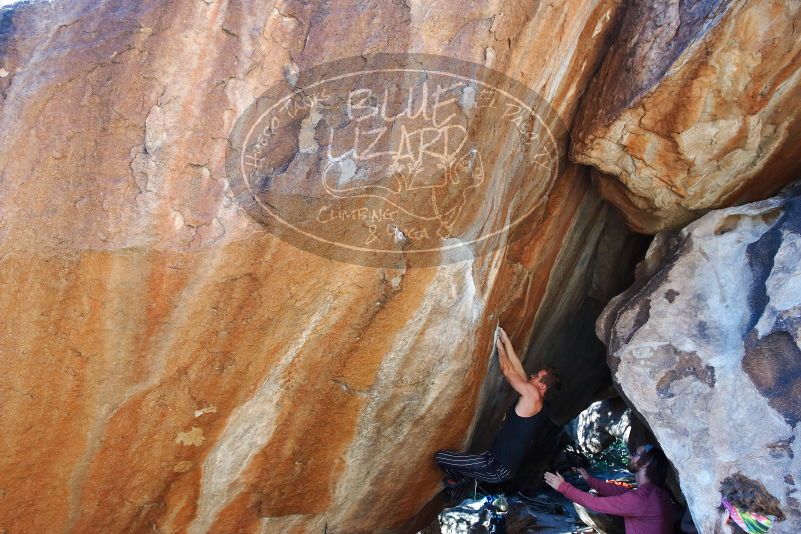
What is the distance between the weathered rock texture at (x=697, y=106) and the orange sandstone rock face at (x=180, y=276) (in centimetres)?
26

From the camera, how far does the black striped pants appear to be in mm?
3973

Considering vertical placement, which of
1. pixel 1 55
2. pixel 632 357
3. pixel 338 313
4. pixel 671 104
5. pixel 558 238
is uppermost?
pixel 1 55

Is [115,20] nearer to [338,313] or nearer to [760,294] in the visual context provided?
[338,313]

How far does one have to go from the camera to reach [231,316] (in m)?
2.85

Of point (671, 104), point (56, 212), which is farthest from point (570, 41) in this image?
point (56, 212)

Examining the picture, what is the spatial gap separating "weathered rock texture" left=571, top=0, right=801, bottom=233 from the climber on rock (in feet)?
3.91

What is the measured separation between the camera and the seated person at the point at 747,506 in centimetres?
269

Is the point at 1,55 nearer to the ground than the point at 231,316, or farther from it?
farther from it

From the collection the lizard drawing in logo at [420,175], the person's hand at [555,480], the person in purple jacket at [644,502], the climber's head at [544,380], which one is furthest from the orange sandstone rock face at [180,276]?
the person in purple jacket at [644,502]

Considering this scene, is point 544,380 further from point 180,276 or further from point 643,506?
point 180,276

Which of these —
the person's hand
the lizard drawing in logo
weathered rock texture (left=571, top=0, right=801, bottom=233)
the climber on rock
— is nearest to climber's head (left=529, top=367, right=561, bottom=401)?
the climber on rock

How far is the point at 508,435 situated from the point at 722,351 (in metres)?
1.39

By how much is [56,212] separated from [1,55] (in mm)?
671

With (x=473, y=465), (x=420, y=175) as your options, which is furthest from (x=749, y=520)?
(x=420, y=175)
